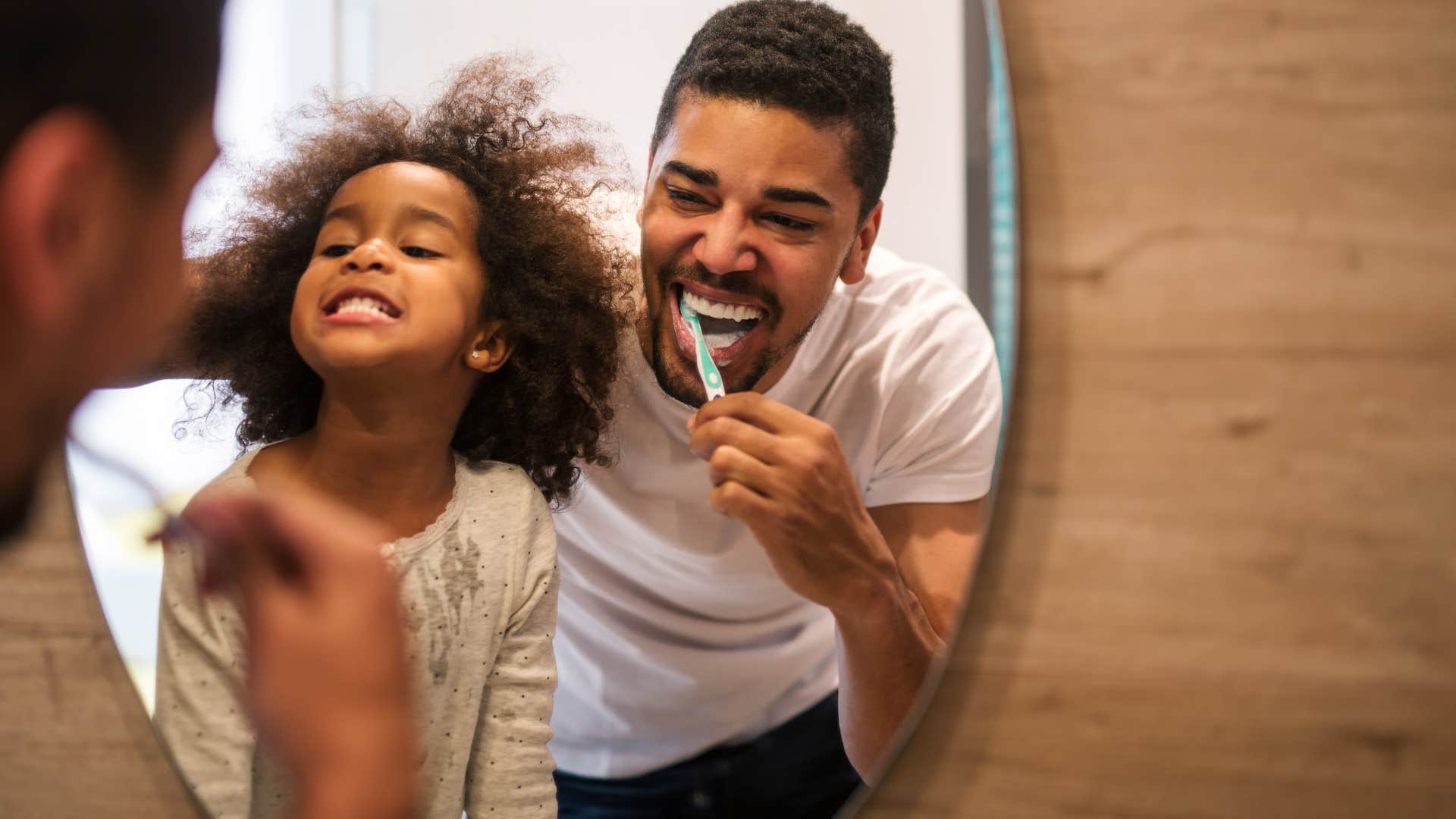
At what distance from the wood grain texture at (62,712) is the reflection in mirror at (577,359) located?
0.29 ft

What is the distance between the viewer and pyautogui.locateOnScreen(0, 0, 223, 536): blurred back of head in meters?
0.56

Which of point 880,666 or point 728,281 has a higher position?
point 728,281

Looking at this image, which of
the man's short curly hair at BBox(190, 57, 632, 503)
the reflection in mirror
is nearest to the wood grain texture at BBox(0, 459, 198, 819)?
the reflection in mirror

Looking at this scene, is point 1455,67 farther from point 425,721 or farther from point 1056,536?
point 425,721

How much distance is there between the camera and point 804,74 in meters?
0.54

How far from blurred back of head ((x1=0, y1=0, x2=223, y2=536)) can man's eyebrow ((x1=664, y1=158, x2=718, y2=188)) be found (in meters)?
0.26

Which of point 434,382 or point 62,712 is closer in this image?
point 434,382

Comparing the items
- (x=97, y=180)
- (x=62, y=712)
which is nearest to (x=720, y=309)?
(x=97, y=180)

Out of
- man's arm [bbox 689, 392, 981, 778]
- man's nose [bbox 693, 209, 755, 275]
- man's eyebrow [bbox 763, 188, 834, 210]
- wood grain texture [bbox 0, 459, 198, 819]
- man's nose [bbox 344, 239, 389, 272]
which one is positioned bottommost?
wood grain texture [bbox 0, 459, 198, 819]

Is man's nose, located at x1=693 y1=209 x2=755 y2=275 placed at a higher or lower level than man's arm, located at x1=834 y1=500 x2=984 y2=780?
higher

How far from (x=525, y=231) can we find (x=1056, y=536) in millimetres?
362

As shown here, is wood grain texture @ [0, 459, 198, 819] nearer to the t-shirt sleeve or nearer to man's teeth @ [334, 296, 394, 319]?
man's teeth @ [334, 296, 394, 319]

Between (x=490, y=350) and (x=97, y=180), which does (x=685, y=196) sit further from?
(x=97, y=180)

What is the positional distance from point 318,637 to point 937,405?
0.36m
